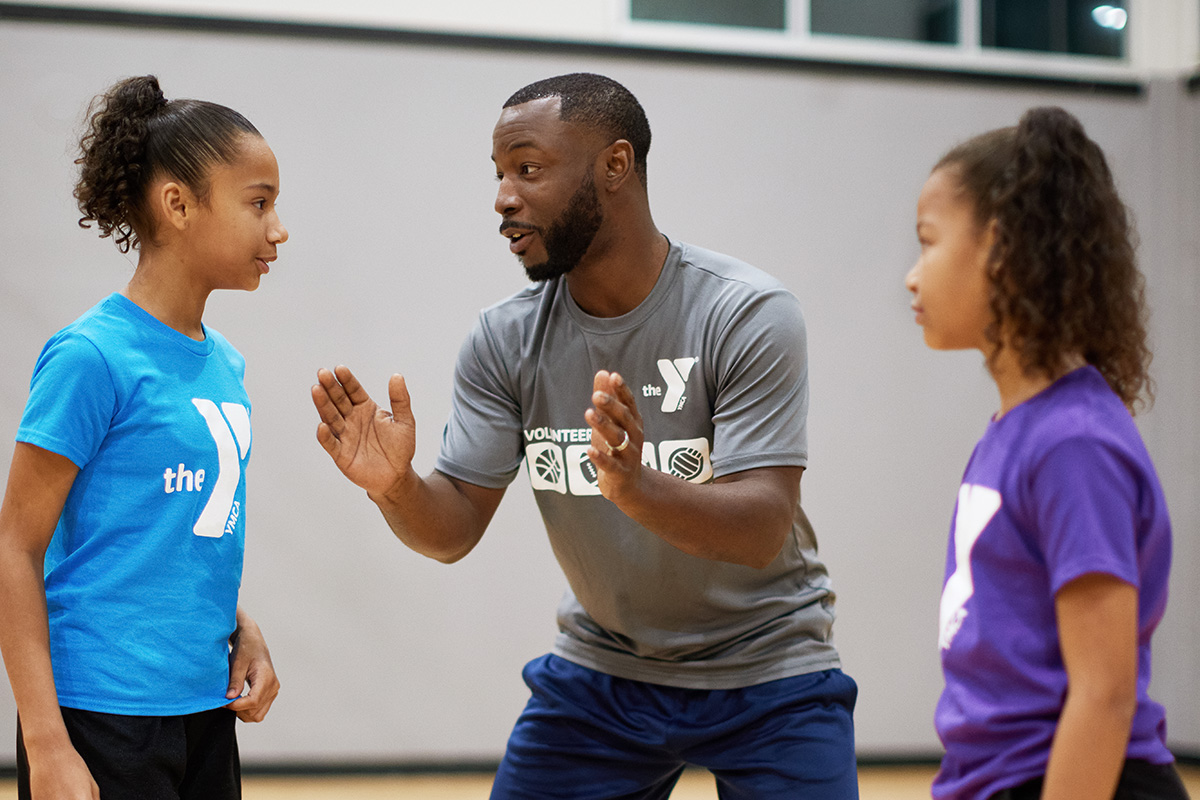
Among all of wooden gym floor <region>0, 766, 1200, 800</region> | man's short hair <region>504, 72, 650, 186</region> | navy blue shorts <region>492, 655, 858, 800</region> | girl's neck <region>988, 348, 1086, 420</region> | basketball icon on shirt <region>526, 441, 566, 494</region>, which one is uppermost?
man's short hair <region>504, 72, 650, 186</region>

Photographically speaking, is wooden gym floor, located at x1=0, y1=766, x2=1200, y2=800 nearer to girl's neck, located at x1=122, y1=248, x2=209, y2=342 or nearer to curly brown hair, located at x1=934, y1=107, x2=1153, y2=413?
girl's neck, located at x1=122, y1=248, x2=209, y2=342

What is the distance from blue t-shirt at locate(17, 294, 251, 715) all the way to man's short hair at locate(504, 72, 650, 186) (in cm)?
73

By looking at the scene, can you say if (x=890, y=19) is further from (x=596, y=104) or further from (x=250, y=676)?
(x=250, y=676)

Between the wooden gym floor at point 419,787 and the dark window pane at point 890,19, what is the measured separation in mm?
2755

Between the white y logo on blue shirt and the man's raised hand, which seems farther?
the man's raised hand

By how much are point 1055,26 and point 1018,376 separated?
11.8ft

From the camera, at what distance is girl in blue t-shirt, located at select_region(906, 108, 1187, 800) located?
1.01 m

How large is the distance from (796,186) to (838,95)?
0.38 meters

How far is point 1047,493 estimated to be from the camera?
105 cm

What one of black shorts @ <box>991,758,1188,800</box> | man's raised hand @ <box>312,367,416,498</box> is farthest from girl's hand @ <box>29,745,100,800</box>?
black shorts @ <box>991,758,1188,800</box>

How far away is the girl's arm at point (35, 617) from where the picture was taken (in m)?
1.33

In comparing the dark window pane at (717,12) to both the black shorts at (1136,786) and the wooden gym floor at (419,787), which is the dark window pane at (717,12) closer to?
the wooden gym floor at (419,787)

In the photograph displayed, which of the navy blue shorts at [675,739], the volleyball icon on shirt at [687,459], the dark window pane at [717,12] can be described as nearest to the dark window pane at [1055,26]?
the dark window pane at [717,12]

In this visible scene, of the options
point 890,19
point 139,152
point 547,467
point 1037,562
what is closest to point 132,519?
point 139,152
